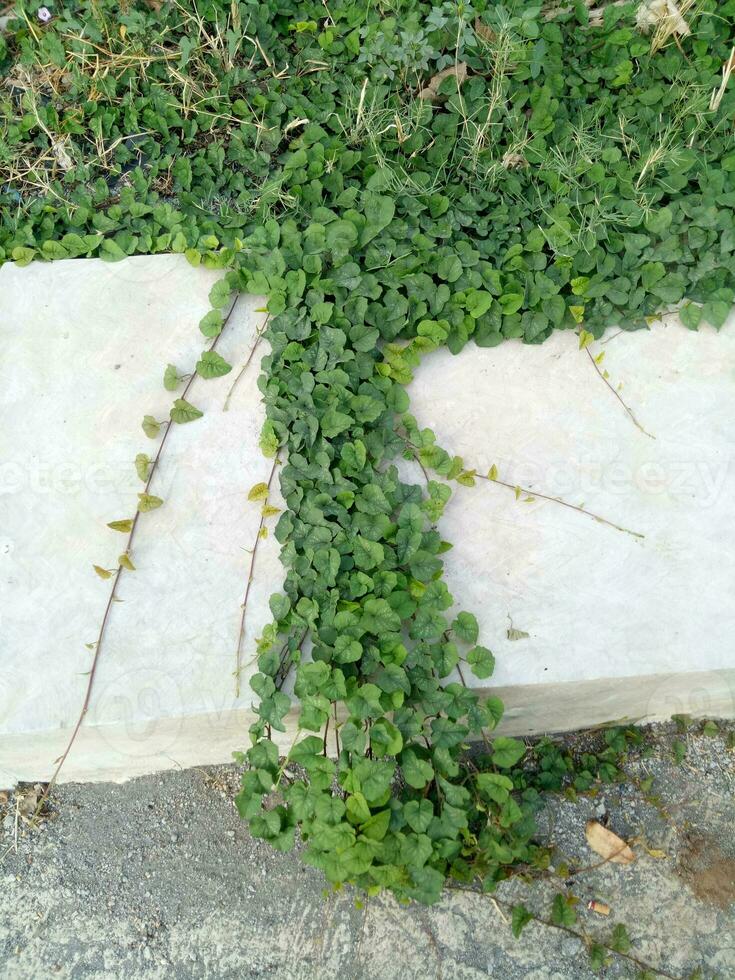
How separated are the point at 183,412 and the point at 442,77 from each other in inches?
52.0

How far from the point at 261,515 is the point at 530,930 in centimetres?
117

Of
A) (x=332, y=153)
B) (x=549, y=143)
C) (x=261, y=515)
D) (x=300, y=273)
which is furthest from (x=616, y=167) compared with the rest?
(x=261, y=515)

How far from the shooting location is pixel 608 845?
1882 millimetres

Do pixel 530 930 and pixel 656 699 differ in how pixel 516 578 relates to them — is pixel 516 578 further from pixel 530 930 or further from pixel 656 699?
pixel 530 930

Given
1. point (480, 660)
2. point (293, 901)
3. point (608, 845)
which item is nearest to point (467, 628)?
point (480, 660)

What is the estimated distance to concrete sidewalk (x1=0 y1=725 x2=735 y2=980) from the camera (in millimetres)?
1786

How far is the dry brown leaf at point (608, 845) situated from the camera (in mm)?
1876

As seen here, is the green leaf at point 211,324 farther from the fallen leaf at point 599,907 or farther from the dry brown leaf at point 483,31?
the fallen leaf at point 599,907

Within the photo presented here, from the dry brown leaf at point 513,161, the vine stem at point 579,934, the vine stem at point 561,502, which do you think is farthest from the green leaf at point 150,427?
the vine stem at point 579,934

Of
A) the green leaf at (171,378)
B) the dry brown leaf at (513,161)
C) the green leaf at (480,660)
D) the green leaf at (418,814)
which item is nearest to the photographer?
the green leaf at (418,814)

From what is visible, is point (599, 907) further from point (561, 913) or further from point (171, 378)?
point (171, 378)

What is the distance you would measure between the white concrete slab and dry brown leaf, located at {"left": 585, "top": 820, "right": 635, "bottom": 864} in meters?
0.26

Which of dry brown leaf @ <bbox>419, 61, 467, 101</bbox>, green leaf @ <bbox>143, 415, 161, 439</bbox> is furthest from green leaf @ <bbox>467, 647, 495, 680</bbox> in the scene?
dry brown leaf @ <bbox>419, 61, 467, 101</bbox>

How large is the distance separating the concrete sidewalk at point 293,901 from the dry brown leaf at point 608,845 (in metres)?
0.02
